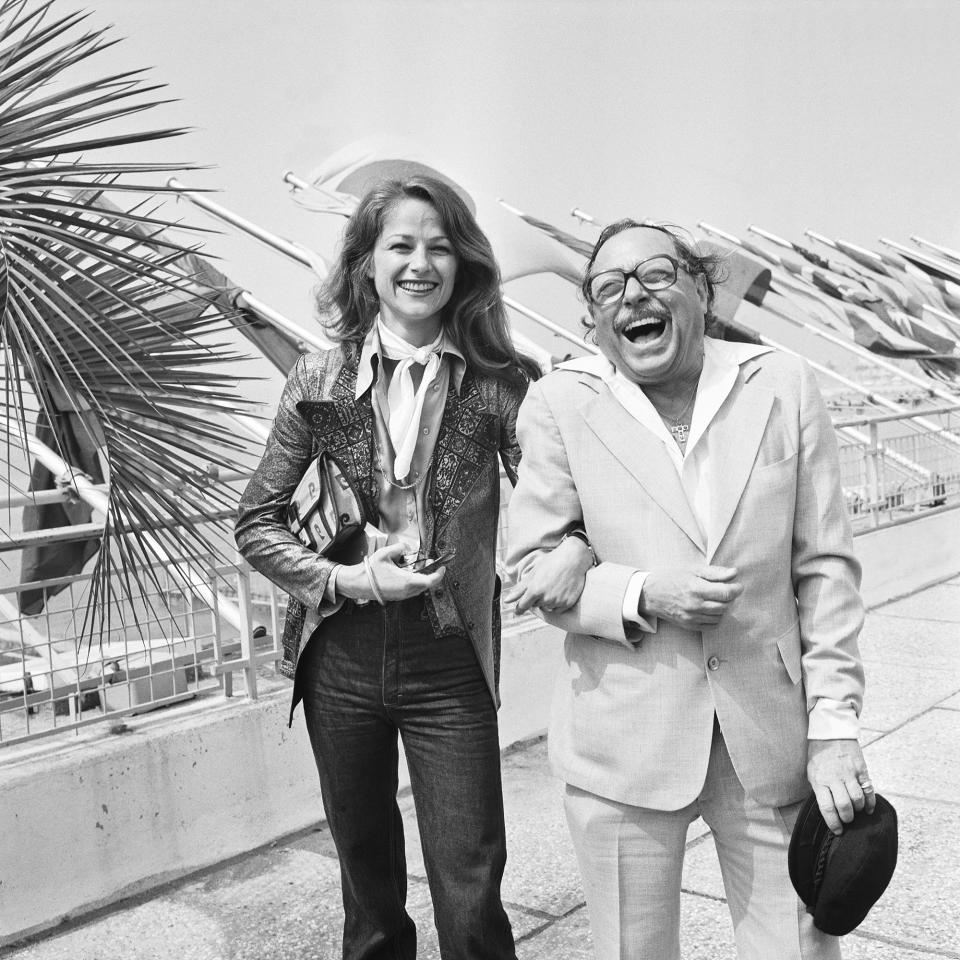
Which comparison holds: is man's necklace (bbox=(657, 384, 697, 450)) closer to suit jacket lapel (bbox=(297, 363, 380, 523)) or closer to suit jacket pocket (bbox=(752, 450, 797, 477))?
suit jacket pocket (bbox=(752, 450, 797, 477))

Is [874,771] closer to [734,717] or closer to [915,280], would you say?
[734,717]

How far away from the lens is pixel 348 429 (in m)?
2.42

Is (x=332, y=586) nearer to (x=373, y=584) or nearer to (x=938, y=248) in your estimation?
(x=373, y=584)

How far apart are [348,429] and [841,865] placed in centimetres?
120

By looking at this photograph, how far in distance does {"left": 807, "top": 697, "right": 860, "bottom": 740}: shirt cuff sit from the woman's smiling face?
105 cm

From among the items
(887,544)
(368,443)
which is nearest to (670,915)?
(368,443)

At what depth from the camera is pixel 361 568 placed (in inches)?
90.2

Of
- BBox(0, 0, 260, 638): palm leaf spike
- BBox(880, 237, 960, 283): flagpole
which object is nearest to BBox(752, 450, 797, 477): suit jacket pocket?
BBox(0, 0, 260, 638): palm leaf spike

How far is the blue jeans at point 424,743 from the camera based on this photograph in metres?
2.37

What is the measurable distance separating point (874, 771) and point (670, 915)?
2.89 meters

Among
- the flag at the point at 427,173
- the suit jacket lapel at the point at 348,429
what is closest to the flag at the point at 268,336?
the flag at the point at 427,173

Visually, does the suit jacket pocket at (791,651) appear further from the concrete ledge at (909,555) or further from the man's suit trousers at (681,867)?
the concrete ledge at (909,555)

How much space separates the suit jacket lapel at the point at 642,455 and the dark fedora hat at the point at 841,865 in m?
0.46

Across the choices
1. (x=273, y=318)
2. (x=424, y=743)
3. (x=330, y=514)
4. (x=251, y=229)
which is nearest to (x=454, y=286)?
(x=330, y=514)
